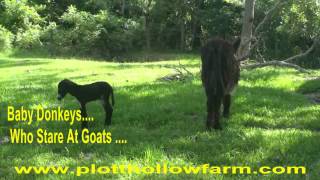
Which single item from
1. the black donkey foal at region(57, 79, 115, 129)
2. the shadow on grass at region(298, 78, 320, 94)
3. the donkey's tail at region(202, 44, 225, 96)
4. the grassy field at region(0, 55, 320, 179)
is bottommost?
the grassy field at region(0, 55, 320, 179)

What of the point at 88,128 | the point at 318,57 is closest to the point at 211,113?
the point at 88,128

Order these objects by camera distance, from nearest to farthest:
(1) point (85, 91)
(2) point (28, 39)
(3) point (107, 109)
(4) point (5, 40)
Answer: (1) point (85, 91)
(3) point (107, 109)
(4) point (5, 40)
(2) point (28, 39)

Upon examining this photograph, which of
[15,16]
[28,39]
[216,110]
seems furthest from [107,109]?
[15,16]

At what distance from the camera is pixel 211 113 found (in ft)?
26.9

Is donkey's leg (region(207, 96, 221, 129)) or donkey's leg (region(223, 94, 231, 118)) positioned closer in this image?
donkey's leg (region(207, 96, 221, 129))

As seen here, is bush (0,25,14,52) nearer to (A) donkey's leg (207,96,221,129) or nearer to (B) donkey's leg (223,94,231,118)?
(B) donkey's leg (223,94,231,118)

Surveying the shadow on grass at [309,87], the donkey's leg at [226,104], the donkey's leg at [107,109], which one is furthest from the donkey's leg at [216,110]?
the shadow on grass at [309,87]

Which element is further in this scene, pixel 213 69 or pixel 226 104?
pixel 226 104

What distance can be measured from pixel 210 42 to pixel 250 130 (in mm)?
1936

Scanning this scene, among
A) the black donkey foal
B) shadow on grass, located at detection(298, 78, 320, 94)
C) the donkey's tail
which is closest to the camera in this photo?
the donkey's tail

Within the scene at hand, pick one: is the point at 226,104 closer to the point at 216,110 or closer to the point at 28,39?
the point at 216,110

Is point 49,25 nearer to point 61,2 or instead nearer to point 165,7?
point 61,2

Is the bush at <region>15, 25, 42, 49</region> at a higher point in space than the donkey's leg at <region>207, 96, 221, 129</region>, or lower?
higher

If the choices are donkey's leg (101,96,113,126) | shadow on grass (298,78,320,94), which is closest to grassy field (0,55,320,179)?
donkey's leg (101,96,113,126)
